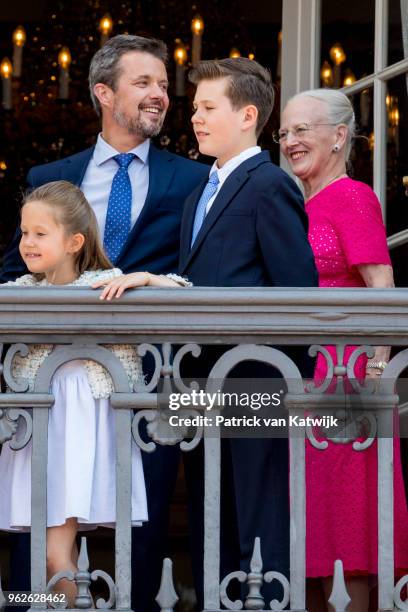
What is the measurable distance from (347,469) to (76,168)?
1236mm

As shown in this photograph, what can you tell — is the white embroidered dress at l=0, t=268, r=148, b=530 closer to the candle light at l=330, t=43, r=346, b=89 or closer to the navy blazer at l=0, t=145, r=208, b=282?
the navy blazer at l=0, t=145, r=208, b=282

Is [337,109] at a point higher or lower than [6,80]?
lower

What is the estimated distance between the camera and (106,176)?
14.1ft

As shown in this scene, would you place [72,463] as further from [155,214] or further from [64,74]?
[64,74]

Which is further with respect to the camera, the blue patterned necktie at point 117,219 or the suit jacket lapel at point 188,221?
the blue patterned necktie at point 117,219

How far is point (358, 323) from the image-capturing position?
3.34 meters

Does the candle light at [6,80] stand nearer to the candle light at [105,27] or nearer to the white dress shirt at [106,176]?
the candle light at [105,27]

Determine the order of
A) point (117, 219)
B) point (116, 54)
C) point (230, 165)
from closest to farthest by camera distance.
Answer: point (230, 165), point (117, 219), point (116, 54)

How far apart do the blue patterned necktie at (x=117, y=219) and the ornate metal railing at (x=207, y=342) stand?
2.68 ft

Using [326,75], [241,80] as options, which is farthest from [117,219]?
[326,75]

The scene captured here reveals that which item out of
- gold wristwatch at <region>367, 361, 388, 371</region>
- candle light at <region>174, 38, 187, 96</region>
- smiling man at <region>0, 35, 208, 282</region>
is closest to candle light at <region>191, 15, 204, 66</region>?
candle light at <region>174, 38, 187, 96</region>

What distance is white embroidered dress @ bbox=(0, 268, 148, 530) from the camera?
3.48 metres

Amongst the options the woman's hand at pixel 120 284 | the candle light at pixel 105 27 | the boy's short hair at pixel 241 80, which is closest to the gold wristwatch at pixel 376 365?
the boy's short hair at pixel 241 80

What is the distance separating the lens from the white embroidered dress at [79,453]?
11.4 feet
